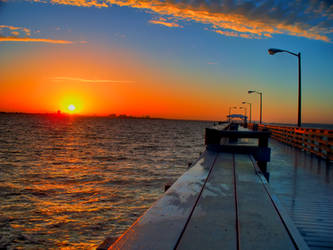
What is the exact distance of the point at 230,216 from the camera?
2781mm

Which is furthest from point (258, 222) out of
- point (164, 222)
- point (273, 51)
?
point (273, 51)

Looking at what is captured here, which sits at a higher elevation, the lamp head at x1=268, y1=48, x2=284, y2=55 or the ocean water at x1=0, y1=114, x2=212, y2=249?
the lamp head at x1=268, y1=48, x2=284, y2=55

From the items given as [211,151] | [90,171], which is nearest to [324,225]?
[211,151]

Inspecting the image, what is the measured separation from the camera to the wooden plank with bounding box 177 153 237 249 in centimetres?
214

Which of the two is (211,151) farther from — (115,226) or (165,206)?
(165,206)

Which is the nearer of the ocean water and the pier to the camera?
the pier

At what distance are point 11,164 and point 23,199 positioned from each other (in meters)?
10.1

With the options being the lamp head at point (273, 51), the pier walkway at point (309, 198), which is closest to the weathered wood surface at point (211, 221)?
the pier walkway at point (309, 198)

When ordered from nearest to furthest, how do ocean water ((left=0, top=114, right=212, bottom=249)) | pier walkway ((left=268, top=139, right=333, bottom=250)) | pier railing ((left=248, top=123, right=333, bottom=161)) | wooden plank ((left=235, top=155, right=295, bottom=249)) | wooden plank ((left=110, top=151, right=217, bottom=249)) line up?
wooden plank ((left=110, top=151, right=217, bottom=249)) < wooden plank ((left=235, top=155, right=295, bottom=249)) < pier walkway ((left=268, top=139, right=333, bottom=250)) < ocean water ((left=0, top=114, right=212, bottom=249)) < pier railing ((left=248, top=123, right=333, bottom=161))

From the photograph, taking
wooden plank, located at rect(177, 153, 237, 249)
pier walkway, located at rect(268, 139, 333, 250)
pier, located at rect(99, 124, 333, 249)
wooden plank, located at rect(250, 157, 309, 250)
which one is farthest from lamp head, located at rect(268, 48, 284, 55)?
wooden plank, located at rect(250, 157, 309, 250)

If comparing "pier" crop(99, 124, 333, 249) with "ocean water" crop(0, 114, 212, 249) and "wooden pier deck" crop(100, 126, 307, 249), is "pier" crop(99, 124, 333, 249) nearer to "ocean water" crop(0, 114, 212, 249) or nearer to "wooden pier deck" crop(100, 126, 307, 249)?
"wooden pier deck" crop(100, 126, 307, 249)

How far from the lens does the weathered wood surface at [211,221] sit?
2154 mm

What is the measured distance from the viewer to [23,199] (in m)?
10.5

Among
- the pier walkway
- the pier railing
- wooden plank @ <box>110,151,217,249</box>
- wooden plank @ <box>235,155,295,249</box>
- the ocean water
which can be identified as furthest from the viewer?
the pier railing
